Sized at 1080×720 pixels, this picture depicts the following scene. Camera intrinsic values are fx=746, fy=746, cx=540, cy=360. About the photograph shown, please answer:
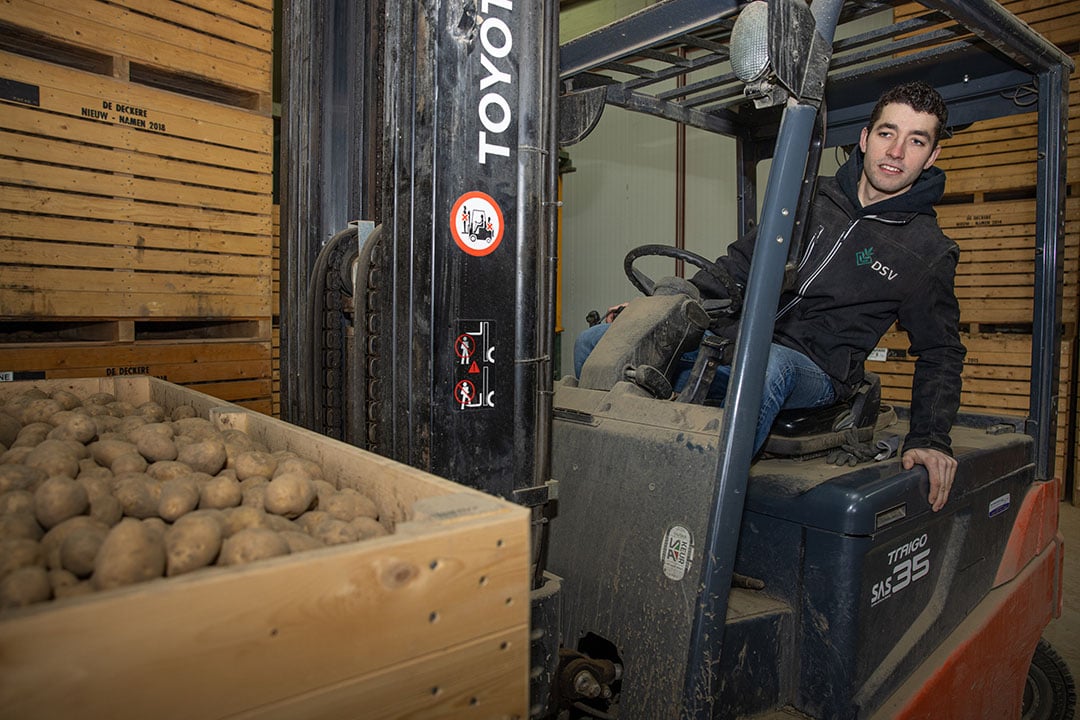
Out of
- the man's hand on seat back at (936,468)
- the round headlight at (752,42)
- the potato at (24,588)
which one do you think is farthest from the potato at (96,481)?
the man's hand on seat back at (936,468)

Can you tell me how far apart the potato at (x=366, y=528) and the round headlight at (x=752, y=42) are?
4.60ft

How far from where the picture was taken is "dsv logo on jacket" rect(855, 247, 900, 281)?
257 cm

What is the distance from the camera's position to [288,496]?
4.60ft

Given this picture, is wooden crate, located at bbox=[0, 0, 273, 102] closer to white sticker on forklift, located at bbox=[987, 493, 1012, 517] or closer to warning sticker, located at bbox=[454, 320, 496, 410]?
warning sticker, located at bbox=[454, 320, 496, 410]

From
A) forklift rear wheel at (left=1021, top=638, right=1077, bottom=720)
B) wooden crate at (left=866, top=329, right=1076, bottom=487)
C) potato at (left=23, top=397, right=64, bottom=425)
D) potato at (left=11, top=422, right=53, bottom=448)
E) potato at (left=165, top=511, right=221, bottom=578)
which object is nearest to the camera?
potato at (left=165, top=511, right=221, bottom=578)

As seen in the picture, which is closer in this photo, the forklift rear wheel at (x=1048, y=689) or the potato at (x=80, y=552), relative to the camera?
the potato at (x=80, y=552)

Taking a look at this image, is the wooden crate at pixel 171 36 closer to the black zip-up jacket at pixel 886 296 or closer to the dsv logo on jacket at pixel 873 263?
the black zip-up jacket at pixel 886 296

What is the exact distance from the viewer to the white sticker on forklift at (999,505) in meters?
2.85

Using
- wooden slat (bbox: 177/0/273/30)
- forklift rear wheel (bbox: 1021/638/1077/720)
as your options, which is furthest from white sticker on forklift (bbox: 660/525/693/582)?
wooden slat (bbox: 177/0/273/30)

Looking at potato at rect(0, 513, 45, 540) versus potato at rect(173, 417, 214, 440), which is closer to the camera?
potato at rect(0, 513, 45, 540)

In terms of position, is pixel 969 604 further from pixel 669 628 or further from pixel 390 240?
pixel 390 240

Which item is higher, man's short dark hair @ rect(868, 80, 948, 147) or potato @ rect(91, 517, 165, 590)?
man's short dark hair @ rect(868, 80, 948, 147)

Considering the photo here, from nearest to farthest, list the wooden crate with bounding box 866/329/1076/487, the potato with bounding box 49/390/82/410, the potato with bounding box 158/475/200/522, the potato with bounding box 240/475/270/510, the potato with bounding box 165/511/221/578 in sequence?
1. the potato with bounding box 165/511/221/578
2. the potato with bounding box 158/475/200/522
3. the potato with bounding box 240/475/270/510
4. the potato with bounding box 49/390/82/410
5. the wooden crate with bounding box 866/329/1076/487

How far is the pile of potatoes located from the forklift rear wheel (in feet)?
11.4
